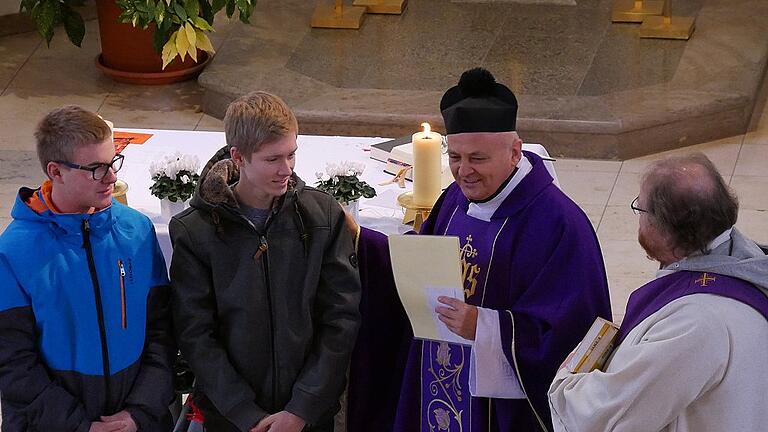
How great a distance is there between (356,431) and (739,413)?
1.33m

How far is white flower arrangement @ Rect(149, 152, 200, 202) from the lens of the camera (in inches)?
149

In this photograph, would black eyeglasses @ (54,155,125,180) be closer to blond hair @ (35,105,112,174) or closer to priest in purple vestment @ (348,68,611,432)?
blond hair @ (35,105,112,174)

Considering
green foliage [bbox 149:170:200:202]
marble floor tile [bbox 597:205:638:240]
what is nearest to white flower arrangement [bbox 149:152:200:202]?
green foliage [bbox 149:170:200:202]

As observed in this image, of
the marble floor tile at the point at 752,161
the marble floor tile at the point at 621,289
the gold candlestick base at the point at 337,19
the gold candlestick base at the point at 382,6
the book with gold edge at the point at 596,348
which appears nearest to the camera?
the book with gold edge at the point at 596,348

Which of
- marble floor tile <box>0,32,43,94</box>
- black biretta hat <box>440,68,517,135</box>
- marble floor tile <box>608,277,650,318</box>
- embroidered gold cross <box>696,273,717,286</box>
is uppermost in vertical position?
black biretta hat <box>440,68,517,135</box>

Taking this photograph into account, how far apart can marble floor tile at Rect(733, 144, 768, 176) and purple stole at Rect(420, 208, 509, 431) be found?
11.2 feet

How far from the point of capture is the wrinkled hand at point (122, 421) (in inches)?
128

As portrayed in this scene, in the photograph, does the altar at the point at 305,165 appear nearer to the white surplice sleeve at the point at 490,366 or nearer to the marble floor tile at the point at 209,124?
the white surplice sleeve at the point at 490,366

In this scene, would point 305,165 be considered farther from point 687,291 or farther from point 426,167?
point 687,291

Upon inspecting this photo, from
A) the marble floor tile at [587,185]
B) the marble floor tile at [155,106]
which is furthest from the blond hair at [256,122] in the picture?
the marble floor tile at [155,106]

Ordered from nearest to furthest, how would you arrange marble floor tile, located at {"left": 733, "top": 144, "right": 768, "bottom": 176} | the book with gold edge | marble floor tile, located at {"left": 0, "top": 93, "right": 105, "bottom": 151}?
the book with gold edge, marble floor tile, located at {"left": 733, "top": 144, "right": 768, "bottom": 176}, marble floor tile, located at {"left": 0, "top": 93, "right": 105, "bottom": 151}

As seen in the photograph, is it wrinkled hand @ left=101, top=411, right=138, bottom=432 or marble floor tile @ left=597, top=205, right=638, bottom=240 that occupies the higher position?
wrinkled hand @ left=101, top=411, right=138, bottom=432

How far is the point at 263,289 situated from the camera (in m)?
3.24

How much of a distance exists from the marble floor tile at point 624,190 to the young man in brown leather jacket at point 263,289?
3.07m
